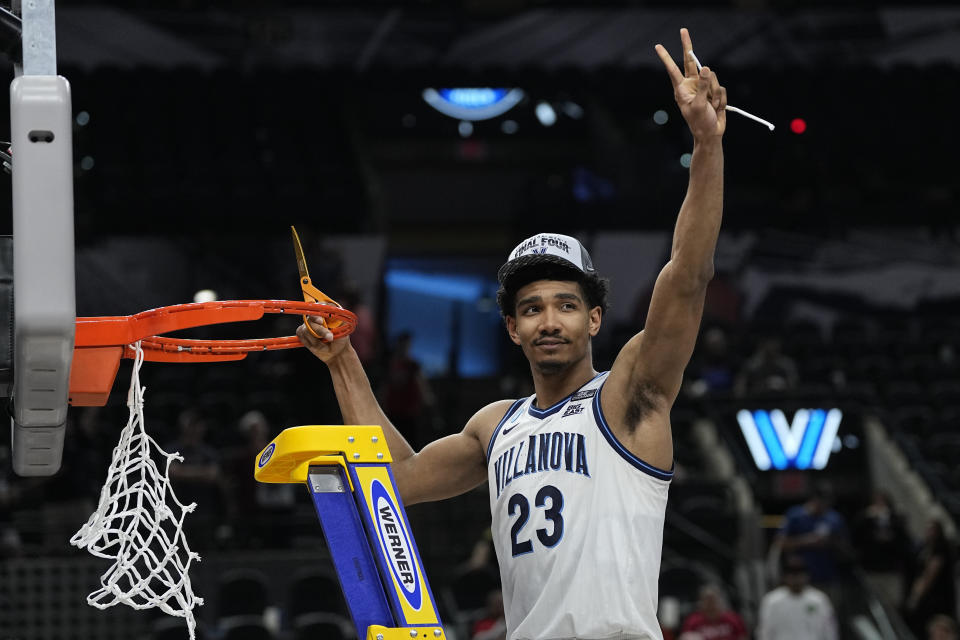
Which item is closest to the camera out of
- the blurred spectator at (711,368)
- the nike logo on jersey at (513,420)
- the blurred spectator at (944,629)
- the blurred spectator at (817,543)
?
the nike logo on jersey at (513,420)

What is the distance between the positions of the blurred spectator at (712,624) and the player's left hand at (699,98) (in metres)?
8.60

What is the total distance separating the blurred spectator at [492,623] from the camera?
36.7ft

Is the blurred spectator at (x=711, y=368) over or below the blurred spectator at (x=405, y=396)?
over

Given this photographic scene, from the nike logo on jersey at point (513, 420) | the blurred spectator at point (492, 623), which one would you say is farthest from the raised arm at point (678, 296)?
the blurred spectator at point (492, 623)

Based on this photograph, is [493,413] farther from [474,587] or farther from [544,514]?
[474,587]

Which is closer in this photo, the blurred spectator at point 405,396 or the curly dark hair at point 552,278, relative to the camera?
the curly dark hair at point 552,278

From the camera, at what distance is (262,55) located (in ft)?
81.1

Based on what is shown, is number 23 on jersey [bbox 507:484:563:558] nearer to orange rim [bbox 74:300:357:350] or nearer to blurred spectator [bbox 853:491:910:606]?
orange rim [bbox 74:300:357:350]

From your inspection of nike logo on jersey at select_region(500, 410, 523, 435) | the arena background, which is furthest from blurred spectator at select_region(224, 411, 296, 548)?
nike logo on jersey at select_region(500, 410, 523, 435)

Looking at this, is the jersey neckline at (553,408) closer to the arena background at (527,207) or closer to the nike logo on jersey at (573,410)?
the nike logo on jersey at (573,410)

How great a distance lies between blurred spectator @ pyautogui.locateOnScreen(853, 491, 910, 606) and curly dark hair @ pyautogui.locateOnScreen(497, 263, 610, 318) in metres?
10.4

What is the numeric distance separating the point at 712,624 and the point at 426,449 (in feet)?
25.4

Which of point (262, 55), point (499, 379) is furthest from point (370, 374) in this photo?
point (262, 55)

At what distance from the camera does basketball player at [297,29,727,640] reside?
3.88 m
